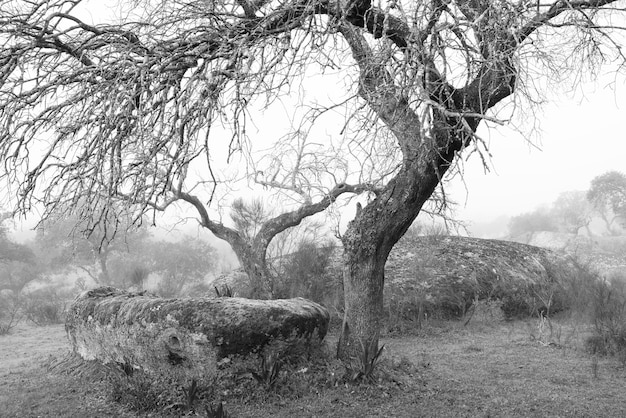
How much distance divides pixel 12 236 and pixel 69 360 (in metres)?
24.9

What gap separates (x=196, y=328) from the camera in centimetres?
607

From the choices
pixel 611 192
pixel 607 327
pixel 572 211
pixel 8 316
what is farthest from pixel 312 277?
pixel 572 211

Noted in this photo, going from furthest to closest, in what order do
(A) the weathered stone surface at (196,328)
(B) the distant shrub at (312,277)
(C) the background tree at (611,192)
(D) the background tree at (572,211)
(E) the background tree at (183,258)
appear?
1. (D) the background tree at (572,211)
2. (C) the background tree at (611,192)
3. (E) the background tree at (183,258)
4. (B) the distant shrub at (312,277)
5. (A) the weathered stone surface at (196,328)

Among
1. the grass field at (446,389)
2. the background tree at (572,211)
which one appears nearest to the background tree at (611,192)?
the background tree at (572,211)

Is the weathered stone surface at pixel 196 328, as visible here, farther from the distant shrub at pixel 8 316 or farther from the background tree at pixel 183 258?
the background tree at pixel 183 258

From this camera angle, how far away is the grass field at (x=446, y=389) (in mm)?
5547

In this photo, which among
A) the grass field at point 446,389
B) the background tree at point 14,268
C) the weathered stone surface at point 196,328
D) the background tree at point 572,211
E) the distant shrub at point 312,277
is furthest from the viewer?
the background tree at point 572,211

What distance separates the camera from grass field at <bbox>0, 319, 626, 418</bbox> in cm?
555

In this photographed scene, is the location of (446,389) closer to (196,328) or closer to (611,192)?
A: (196,328)

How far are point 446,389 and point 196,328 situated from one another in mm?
3265

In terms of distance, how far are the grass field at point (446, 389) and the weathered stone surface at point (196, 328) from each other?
2.07 feet

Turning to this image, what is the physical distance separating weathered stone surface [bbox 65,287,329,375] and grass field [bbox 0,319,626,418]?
2.07 feet

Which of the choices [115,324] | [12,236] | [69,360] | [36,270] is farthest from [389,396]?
[36,270]

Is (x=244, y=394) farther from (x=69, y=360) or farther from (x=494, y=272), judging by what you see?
(x=494, y=272)
